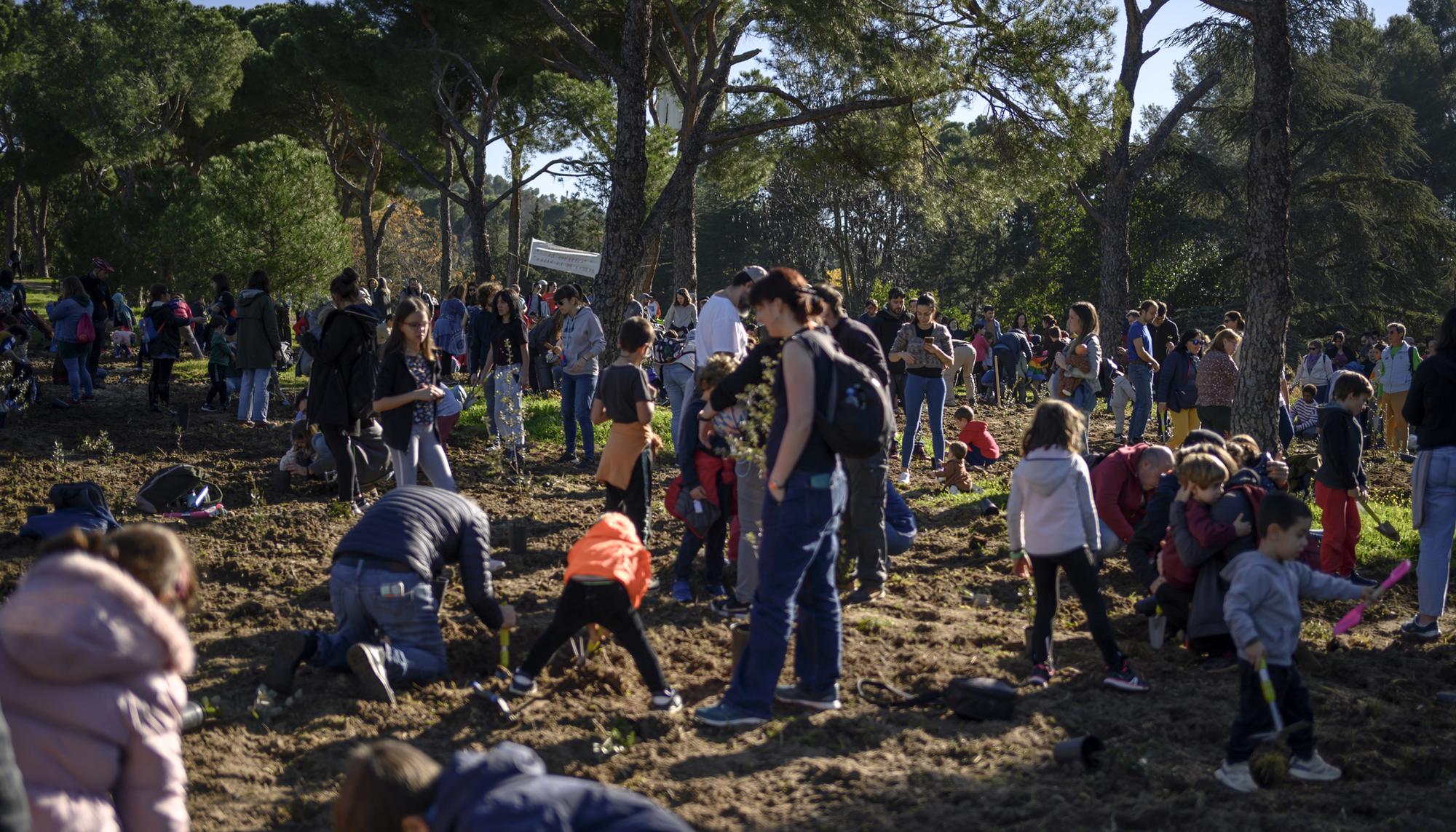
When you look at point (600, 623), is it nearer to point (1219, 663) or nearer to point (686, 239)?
point (1219, 663)

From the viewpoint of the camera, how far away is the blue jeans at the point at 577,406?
11.2 m

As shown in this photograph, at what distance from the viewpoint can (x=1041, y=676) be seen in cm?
596

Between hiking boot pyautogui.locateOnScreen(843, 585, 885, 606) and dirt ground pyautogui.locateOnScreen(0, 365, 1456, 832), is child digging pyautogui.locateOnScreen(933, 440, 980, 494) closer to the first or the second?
dirt ground pyautogui.locateOnScreen(0, 365, 1456, 832)

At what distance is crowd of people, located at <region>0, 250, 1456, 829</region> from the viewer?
295 cm

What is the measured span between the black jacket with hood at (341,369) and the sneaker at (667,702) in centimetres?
427

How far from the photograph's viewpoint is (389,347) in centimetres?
771

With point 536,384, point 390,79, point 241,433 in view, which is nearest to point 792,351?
point 241,433

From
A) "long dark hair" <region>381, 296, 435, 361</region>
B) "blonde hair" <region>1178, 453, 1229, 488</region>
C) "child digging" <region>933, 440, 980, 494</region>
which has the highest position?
"long dark hair" <region>381, 296, 435, 361</region>

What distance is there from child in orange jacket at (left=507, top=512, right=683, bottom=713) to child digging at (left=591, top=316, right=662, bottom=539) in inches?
72.2

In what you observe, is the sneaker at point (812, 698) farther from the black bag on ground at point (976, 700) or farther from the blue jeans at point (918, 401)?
the blue jeans at point (918, 401)

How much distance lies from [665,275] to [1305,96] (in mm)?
28756

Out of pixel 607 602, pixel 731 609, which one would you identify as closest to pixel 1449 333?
pixel 731 609

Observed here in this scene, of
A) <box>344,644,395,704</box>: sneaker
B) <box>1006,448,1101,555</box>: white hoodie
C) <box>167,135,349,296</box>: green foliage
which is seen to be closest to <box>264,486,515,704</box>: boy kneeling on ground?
<box>344,644,395,704</box>: sneaker

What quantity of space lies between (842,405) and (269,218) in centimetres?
2170
